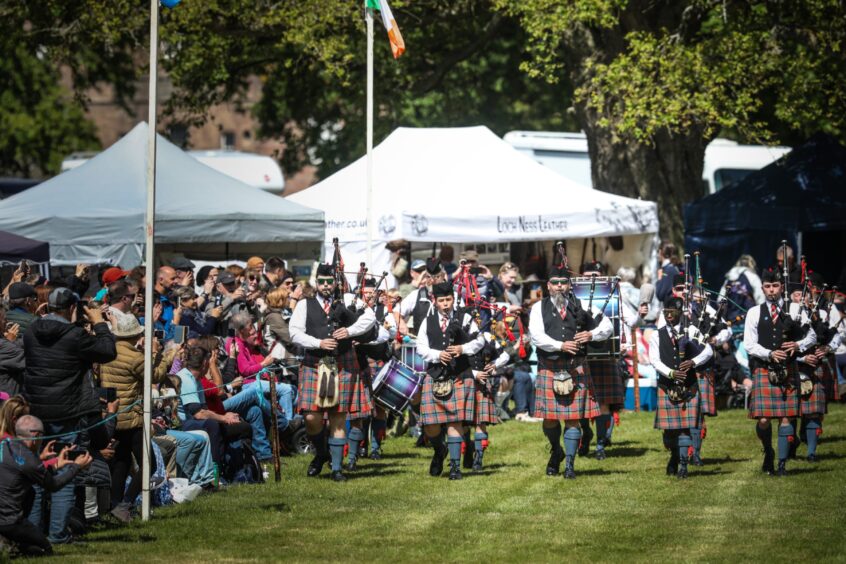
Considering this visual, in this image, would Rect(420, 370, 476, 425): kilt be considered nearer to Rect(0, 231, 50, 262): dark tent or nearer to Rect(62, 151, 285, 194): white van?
Rect(0, 231, 50, 262): dark tent

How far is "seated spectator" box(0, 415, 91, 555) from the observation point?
7086mm

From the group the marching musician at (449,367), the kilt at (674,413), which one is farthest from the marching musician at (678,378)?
the marching musician at (449,367)

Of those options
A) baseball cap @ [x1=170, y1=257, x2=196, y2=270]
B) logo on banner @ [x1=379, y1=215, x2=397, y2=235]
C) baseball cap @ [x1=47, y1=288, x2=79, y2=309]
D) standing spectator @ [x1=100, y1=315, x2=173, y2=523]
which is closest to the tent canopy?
baseball cap @ [x1=170, y1=257, x2=196, y2=270]

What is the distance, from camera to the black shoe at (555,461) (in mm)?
10594

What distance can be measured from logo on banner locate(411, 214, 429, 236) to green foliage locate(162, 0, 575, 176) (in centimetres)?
393

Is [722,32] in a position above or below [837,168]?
above

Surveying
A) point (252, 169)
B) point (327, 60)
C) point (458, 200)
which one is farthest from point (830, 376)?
point (252, 169)

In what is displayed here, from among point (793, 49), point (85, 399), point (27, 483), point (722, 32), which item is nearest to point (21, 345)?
point (85, 399)

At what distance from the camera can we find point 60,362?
7992mm

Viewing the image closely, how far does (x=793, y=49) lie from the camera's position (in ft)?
60.0

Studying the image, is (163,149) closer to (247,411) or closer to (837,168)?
(247,411)

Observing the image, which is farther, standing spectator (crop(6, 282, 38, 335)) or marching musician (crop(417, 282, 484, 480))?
marching musician (crop(417, 282, 484, 480))

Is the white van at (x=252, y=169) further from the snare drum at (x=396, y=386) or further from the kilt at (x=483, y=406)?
the kilt at (x=483, y=406)

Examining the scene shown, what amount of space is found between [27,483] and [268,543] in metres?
1.50
